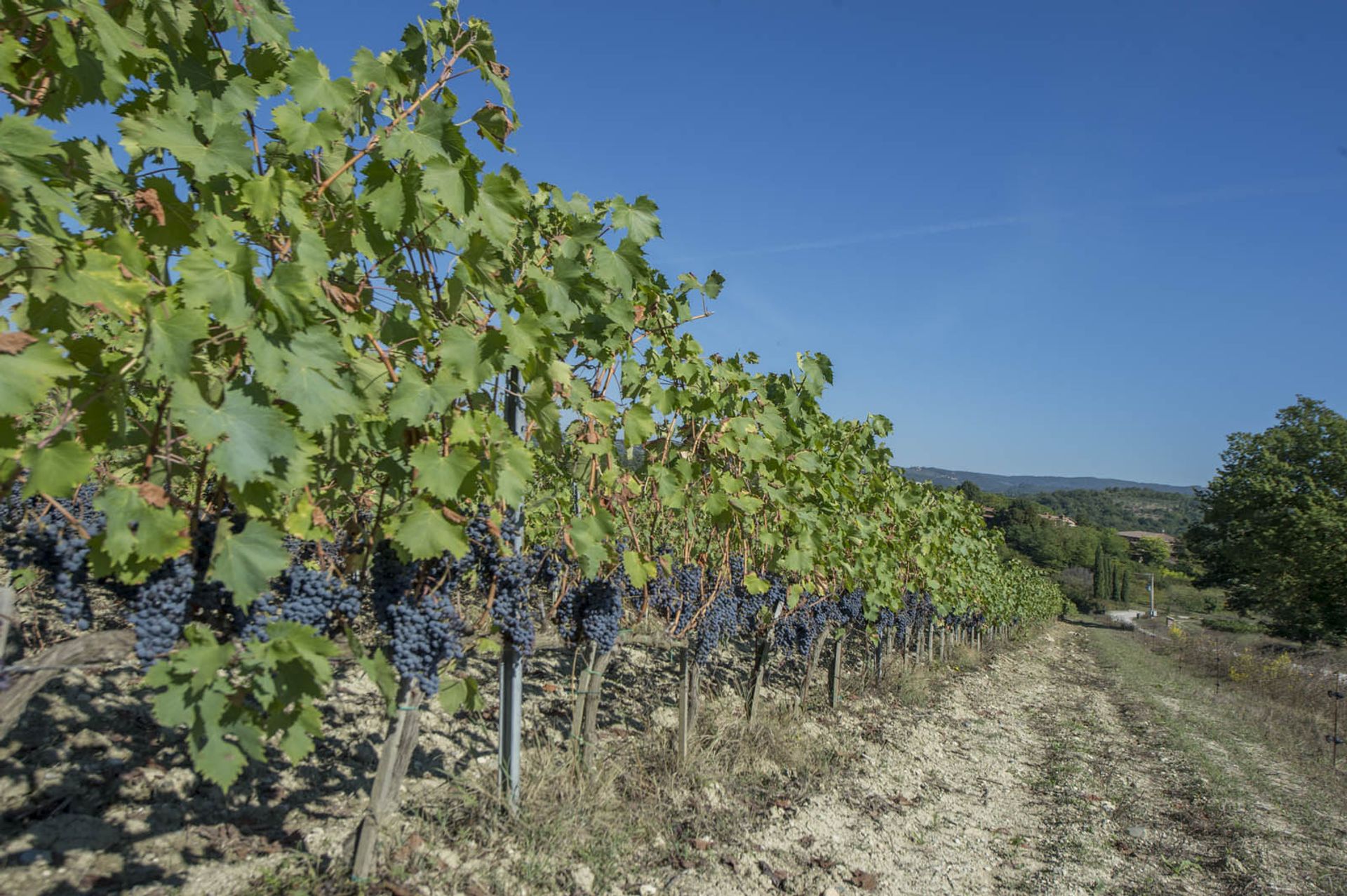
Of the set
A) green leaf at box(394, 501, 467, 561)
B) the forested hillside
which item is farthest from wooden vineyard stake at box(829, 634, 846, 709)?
the forested hillside

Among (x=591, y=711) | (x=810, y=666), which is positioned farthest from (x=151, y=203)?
(x=810, y=666)

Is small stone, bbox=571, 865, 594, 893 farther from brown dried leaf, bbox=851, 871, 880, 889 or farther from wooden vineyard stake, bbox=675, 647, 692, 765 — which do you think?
brown dried leaf, bbox=851, 871, 880, 889

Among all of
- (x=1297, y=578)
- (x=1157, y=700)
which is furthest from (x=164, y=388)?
(x=1297, y=578)

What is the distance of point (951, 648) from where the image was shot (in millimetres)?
15289

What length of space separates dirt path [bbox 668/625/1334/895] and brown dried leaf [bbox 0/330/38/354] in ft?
11.4

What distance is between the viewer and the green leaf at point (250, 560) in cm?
179

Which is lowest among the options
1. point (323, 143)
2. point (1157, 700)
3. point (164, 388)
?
point (1157, 700)

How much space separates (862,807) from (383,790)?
3604mm

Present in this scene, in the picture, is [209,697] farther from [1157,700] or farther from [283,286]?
[1157,700]

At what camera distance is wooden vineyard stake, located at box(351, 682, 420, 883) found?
2805mm

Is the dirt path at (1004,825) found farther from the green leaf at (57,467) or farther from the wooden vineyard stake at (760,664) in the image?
the green leaf at (57,467)

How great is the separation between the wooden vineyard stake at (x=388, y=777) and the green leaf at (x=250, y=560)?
1135mm

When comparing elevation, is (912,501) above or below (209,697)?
above

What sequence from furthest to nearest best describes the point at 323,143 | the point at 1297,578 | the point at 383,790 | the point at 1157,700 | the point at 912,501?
the point at 1297,578, the point at 1157,700, the point at 912,501, the point at 383,790, the point at 323,143
